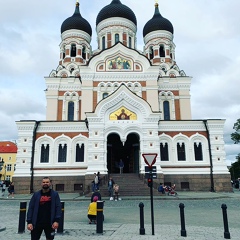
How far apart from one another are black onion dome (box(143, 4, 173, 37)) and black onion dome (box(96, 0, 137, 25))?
7.26 ft

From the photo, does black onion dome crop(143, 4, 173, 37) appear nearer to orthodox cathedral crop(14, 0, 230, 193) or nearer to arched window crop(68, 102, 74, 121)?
orthodox cathedral crop(14, 0, 230, 193)

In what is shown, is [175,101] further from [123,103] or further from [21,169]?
[21,169]

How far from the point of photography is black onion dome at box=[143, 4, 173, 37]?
36.8 m

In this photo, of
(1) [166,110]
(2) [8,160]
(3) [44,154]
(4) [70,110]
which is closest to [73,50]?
(4) [70,110]

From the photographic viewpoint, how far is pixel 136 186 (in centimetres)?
2164

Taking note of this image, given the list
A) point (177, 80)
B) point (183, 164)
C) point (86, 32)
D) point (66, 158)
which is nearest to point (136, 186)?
point (183, 164)

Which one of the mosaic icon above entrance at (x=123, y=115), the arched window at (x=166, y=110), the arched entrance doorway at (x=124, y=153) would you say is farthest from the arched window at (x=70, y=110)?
the arched window at (x=166, y=110)

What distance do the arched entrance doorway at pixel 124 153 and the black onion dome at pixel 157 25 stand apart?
17.9 meters

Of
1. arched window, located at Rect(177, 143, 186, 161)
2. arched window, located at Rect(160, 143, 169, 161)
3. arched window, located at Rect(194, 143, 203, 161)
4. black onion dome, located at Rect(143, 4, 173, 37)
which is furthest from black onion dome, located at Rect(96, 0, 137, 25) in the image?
arched window, located at Rect(194, 143, 203, 161)

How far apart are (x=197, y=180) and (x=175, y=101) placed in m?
10.5

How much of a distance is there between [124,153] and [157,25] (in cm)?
1943

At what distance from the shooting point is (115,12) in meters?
35.3

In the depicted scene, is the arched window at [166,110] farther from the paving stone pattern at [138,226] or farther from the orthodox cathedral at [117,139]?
the paving stone pattern at [138,226]

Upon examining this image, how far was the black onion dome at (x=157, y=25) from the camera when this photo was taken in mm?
36781
